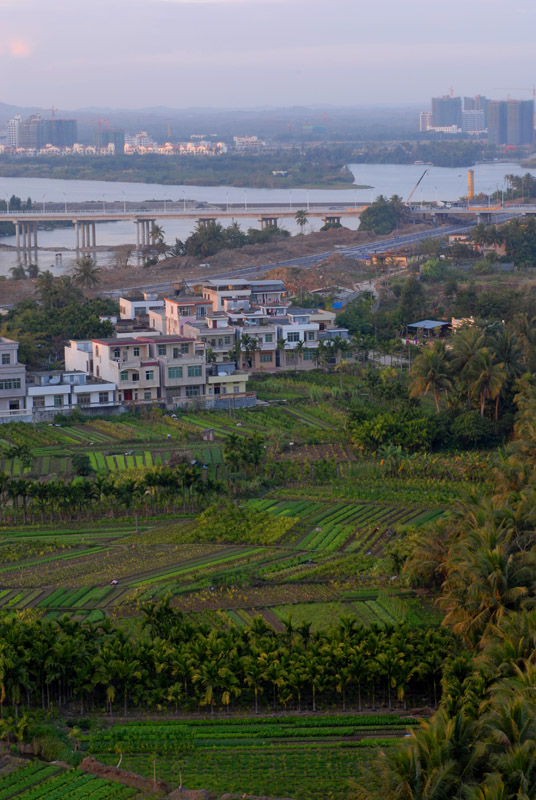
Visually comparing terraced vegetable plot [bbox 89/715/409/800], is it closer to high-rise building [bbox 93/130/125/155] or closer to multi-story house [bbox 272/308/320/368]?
multi-story house [bbox 272/308/320/368]

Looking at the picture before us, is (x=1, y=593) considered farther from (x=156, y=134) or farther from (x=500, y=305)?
(x=156, y=134)

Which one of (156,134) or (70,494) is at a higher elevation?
(156,134)

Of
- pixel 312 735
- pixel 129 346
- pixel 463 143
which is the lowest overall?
pixel 312 735

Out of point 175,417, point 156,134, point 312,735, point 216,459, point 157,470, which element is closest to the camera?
point 312,735

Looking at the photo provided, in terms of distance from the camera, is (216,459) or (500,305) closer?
(216,459)

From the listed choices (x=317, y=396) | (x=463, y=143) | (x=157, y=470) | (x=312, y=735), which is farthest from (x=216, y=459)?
(x=463, y=143)

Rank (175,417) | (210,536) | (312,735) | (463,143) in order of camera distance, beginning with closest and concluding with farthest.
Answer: (312,735)
(210,536)
(175,417)
(463,143)
